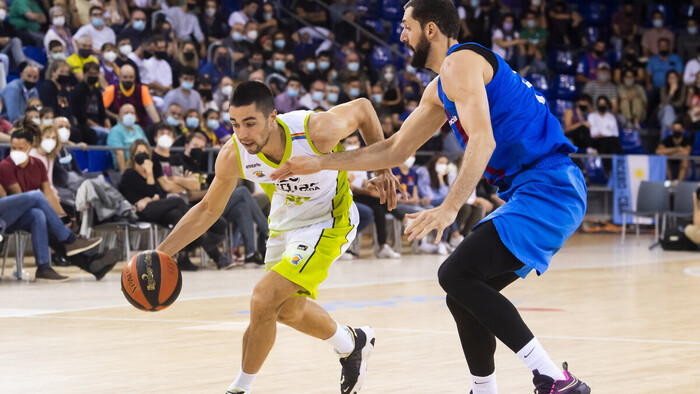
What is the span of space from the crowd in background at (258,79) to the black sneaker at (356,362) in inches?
117

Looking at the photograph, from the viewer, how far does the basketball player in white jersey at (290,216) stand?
15.4 ft

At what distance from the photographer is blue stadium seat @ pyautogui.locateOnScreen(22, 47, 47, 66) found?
14516 millimetres

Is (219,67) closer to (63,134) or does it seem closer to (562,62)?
(63,134)

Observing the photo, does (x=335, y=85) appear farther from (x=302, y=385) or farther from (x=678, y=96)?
(x=302, y=385)

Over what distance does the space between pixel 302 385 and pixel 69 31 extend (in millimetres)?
10921

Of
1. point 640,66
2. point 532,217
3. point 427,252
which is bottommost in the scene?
point 427,252

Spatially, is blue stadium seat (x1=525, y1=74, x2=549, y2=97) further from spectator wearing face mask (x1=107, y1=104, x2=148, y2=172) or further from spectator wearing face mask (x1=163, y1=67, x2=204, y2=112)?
spectator wearing face mask (x1=107, y1=104, x2=148, y2=172)

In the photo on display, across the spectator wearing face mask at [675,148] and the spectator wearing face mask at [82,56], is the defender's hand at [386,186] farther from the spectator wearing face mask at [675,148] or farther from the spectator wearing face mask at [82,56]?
the spectator wearing face mask at [675,148]

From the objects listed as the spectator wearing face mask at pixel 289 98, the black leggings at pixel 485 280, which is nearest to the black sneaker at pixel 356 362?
the black leggings at pixel 485 280

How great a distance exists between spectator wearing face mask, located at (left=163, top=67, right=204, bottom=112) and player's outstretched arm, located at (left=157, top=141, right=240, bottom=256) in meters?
10.1

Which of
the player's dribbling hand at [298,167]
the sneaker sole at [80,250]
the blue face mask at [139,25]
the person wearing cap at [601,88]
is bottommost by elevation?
the person wearing cap at [601,88]

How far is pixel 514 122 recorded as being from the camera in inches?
164

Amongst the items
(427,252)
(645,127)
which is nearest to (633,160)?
(645,127)

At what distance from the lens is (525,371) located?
221 inches
